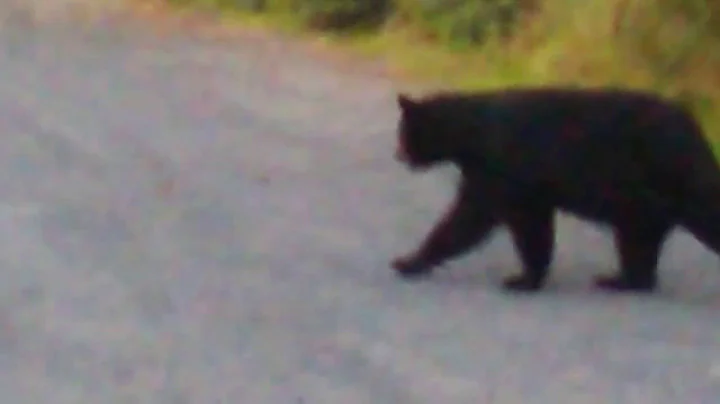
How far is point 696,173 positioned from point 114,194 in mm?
3585

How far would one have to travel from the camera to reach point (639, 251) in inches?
287

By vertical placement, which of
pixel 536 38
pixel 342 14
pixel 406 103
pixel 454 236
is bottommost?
pixel 342 14

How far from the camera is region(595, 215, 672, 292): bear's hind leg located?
23.6 feet

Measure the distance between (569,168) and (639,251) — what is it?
1.67 ft

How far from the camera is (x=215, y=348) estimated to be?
6391 mm

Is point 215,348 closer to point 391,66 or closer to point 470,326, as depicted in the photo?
point 470,326

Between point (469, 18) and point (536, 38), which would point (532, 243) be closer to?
point (536, 38)

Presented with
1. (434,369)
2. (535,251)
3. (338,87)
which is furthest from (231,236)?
(338,87)

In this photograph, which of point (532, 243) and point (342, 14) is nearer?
point (532, 243)

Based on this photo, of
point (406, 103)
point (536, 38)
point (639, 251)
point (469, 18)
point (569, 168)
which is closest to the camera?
point (569, 168)

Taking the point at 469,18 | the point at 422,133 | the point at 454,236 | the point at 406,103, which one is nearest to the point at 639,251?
the point at 454,236

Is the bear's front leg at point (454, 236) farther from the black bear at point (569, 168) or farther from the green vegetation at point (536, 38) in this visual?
the green vegetation at point (536, 38)

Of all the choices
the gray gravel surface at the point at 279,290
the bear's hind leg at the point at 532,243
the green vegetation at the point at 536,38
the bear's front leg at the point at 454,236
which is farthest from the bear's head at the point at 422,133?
the green vegetation at the point at 536,38

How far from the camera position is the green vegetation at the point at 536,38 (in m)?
12.3
